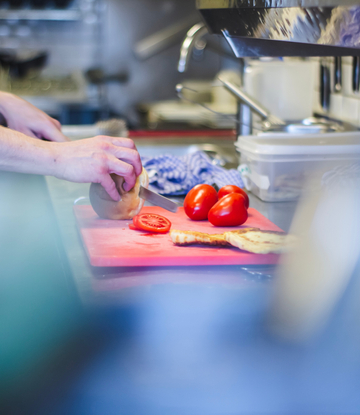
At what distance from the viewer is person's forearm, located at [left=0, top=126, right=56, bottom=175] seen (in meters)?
0.71

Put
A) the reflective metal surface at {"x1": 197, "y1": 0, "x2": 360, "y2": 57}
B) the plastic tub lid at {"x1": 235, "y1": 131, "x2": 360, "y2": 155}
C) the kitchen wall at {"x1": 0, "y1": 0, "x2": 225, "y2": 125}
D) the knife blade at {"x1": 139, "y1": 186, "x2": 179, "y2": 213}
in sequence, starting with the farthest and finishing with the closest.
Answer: the kitchen wall at {"x1": 0, "y1": 0, "x2": 225, "y2": 125} < the plastic tub lid at {"x1": 235, "y1": 131, "x2": 360, "y2": 155} < the knife blade at {"x1": 139, "y1": 186, "x2": 179, "y2": 213} < the reflective metal surface at {"x1": 197, "y1": 0, "x2": 360, "y2": 57}

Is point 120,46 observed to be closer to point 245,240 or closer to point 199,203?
point 199,203

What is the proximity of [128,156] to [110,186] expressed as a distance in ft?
0.18

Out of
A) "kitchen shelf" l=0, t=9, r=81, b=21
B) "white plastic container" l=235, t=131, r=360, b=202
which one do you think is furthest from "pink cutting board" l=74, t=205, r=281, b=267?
"kitchen shelf" l=0, t=9, r=81, b=21

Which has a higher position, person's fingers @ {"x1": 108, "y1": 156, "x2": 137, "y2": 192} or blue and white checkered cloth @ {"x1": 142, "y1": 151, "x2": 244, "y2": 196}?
person's fingers @ {"x1": 108, "y1": 156, "x2": 137, "y2": 192}

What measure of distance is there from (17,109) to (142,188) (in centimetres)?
38

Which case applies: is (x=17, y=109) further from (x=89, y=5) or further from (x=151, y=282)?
(x=89, y=5)

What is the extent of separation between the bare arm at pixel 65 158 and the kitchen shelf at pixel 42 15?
293 cm

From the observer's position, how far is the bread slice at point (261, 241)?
0.62m

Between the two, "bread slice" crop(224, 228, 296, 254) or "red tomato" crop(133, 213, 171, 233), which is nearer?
"bread slice" crop(224, 228, 296, 254)

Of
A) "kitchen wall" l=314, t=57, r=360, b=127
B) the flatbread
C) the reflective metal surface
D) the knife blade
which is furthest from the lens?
"kitchen wall" l=314, t=57, r=360, b=127

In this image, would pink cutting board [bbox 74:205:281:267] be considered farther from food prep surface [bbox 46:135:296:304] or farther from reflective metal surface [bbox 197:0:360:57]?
reflective metal surface [bbox 197:0:360:57]

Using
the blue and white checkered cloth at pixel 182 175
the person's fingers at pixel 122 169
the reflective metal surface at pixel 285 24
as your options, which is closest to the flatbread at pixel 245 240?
the person's fingers at pixel 122 169

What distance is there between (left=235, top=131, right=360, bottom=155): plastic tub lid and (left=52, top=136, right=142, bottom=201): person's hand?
0.34m
